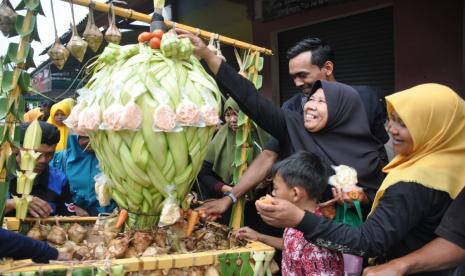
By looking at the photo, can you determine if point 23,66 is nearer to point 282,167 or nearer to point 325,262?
point 282,167

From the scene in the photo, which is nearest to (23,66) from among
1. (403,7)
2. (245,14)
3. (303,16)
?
(403,7)

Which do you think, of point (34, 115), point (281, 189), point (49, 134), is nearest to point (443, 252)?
point (281, 189)

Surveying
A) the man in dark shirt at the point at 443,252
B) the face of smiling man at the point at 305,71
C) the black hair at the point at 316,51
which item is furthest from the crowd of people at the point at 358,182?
the black hair at the point at 316,51

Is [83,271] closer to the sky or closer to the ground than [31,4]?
closer to the ground

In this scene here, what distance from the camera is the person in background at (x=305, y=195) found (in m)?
1.57

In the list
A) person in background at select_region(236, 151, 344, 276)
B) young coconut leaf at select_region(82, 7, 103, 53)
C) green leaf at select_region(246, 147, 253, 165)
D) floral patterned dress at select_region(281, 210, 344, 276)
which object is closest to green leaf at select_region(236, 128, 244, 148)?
green leaf at select_region(246, 147, 253, 165)

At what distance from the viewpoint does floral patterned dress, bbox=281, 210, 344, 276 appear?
5.20 feet

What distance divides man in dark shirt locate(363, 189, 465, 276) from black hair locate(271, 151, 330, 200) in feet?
1.11

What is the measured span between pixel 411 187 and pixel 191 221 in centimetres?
78

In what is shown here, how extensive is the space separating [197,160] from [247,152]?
515 millimetres

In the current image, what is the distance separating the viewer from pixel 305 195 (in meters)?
1.59

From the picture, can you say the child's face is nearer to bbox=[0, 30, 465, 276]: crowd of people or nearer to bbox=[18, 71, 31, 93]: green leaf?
bbox=[0, 30, 465, 276]: crowd of people

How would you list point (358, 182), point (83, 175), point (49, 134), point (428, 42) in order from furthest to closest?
point (428, 42)
point (83, 175)
point (49, 134)
point (358, 182)

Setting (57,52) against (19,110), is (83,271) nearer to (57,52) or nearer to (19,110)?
(19,110)
